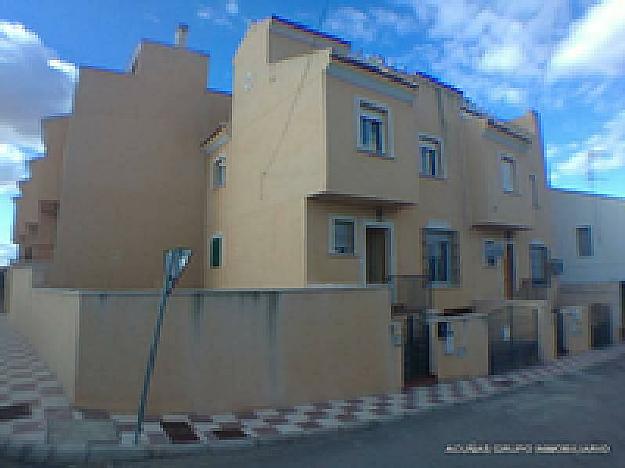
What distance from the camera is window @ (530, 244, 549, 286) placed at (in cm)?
1958

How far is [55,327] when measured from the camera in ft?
30.5

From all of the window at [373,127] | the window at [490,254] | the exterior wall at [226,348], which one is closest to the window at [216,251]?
the window at [373,127]

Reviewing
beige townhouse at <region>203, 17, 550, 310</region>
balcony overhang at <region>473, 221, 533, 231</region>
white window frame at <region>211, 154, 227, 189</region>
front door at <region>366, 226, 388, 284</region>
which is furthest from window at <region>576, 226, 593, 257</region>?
white window frame at <region>211, 154, 227, 189</region>

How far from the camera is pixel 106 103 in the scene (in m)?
17.4

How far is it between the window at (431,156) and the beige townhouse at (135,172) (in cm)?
880

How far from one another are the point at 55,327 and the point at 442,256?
11.7m

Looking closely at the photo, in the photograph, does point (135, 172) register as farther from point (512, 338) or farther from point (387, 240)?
point (512, 338)

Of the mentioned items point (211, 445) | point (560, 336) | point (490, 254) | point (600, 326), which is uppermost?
point (490, 254)

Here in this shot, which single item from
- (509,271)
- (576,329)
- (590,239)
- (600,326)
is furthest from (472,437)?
(590,239)

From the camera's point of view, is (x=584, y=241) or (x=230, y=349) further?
(x=584, y=241)

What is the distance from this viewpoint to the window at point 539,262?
19578 millimetres

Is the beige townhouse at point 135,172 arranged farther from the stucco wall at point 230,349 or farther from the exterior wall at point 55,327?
the stucco wall at point 230,349

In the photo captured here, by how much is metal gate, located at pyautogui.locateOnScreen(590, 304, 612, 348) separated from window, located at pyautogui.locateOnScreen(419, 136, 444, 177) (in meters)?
7.43

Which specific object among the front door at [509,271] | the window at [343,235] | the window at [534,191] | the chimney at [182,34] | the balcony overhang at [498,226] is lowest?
the front door at [509,271]
